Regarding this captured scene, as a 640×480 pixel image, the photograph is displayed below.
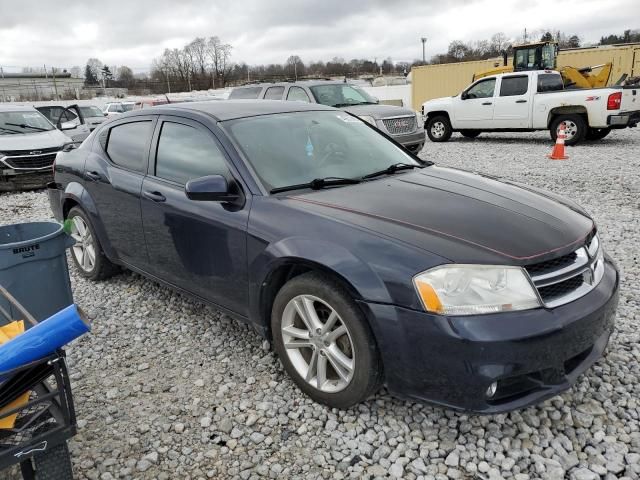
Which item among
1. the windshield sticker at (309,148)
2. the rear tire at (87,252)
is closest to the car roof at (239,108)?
the windshield sticker at (309,148)

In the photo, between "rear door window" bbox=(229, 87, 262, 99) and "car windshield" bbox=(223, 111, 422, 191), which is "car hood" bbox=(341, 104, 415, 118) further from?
"car windshield" bbox=(223, 111, 422, 191)

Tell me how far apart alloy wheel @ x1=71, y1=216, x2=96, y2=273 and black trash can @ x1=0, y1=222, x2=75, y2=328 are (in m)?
0.89

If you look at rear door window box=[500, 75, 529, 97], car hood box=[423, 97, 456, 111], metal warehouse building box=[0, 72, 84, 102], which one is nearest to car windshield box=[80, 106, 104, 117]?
car hood box=[423, 97, 456, 111]

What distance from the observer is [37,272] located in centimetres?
346

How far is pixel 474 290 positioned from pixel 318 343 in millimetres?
881

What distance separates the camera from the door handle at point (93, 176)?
4.22 meters

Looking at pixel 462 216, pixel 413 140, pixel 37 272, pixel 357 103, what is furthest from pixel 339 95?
pixel 462 216

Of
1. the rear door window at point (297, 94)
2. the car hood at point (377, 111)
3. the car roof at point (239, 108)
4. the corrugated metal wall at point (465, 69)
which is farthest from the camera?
the corrugated metal wall at point (465, 69)

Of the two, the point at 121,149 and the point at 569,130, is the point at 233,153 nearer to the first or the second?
the point at 121,149

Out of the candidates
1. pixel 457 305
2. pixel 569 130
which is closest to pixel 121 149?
pixel 457 305

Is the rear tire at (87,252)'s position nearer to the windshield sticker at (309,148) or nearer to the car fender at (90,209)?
the car fender at (90,209)

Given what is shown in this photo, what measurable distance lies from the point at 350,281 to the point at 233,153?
4.06ft

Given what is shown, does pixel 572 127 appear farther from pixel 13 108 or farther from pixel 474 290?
pixel 13 108

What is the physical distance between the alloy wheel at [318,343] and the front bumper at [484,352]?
26 centimetres
